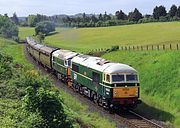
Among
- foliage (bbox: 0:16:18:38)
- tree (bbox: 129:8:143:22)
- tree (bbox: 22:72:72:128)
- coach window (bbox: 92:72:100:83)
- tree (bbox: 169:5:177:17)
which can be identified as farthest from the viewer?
Answer: tree (bbox: 129:8:143:22)

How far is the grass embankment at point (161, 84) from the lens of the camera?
29094mm

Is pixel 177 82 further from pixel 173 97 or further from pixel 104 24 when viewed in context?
pixel 104 24

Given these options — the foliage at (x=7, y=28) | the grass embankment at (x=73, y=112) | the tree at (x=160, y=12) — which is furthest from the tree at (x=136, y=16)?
the grass embankment at (x=73, y=112)

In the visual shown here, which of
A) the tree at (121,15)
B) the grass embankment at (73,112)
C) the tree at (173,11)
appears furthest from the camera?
the tree at (121,15)

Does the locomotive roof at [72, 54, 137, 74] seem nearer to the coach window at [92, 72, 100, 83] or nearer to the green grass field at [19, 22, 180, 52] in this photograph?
the coach window at [92, 72, 100, 83]

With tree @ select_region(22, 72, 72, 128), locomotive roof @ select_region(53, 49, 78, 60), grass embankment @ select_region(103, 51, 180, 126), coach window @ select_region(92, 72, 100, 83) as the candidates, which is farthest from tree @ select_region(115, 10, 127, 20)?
tree @ select_region(22, 72, 72, 128)

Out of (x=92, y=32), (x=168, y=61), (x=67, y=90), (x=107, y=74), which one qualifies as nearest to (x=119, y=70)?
(x=107, y=74)

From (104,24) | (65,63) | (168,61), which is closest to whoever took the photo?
(168,61)

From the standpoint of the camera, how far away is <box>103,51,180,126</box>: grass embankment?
29094mm

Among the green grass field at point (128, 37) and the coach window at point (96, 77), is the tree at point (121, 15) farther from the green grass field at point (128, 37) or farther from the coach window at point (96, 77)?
the coach window at point (96, 77)

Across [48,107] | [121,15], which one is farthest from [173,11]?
[48,107]

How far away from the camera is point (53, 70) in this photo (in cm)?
5138

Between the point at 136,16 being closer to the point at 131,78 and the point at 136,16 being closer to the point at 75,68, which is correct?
the point at 75,68

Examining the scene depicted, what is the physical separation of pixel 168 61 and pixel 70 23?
131 m
